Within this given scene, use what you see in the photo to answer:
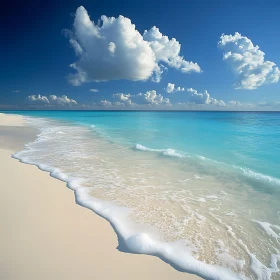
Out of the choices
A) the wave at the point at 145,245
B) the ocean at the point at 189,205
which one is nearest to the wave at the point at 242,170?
the ocean at the point at 189,205

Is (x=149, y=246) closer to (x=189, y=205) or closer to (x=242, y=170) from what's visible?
(x=189, y=205)

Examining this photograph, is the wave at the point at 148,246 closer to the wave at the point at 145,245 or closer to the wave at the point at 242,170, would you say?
the wave at the point at 145,245

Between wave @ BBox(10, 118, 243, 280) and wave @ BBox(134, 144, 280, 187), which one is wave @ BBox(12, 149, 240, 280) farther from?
wave @ BBox(134, 144, 280, 187)

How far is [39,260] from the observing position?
3.29m

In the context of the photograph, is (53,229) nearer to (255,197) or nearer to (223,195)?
(223,195)

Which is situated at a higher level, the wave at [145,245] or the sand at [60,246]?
the sand at [60,246]

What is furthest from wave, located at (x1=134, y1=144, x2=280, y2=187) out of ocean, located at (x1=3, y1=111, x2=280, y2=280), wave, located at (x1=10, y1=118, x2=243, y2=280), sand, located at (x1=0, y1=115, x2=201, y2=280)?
sand, located at (x1=0, y1=115, x2=201, y2=280)

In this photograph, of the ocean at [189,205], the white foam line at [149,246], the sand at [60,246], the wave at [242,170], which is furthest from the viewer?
the wave at [242,170]

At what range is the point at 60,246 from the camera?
3631 mm

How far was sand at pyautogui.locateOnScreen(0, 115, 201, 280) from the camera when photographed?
311cm

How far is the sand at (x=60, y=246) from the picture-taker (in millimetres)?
3111

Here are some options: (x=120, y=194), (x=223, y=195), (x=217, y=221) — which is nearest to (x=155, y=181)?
(x=120, y=194)

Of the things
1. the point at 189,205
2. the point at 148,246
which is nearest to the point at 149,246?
the point at 148,246

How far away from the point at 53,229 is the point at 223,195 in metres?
5.18
